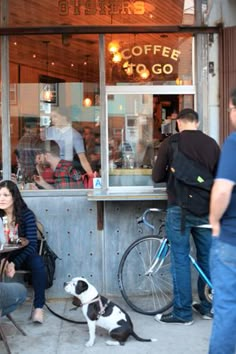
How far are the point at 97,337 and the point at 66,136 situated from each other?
7.31 feet

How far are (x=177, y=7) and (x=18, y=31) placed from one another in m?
1.60

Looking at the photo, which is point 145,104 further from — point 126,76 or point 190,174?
point 190,174

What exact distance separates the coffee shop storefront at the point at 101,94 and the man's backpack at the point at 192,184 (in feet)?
2.25

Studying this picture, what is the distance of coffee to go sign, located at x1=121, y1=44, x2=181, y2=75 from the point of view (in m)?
5.85

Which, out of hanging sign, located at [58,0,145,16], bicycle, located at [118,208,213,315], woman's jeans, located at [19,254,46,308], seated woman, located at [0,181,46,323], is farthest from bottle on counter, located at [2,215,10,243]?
hanging sign, located at [58,0,145,16]

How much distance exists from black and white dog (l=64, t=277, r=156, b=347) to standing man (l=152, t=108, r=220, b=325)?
0.56 m

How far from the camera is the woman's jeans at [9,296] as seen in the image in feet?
13.9

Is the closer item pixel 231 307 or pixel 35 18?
pixel 231 307

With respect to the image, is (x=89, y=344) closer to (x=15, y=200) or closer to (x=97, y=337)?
(x=97, y=337)

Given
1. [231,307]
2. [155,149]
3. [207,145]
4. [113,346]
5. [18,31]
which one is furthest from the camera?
[155,149]

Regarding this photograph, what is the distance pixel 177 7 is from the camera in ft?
18.7

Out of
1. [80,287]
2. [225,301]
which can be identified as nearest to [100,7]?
[80,287]

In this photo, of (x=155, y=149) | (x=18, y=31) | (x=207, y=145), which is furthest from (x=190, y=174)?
(x=18, y=31)

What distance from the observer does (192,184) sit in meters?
4.68
